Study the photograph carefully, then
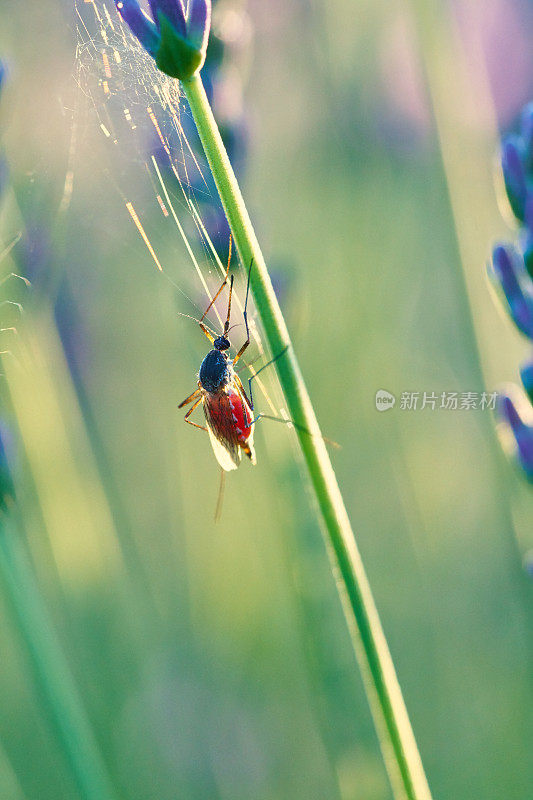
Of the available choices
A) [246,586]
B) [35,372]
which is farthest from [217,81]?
[246,586]

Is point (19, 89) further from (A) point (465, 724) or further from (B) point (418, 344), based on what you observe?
(A) point (465, 724)

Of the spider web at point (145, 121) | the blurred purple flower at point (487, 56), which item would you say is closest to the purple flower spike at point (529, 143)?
the spider web at point (145, 121)

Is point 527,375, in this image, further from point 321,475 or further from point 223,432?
point 223,432

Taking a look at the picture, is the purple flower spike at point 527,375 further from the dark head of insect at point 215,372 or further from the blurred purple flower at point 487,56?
the blurred purple flower at point 487,56

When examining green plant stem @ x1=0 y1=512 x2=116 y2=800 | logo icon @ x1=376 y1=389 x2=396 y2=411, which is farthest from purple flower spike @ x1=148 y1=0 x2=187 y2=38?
logo icon @ x1=376 y1=389 x2=396 y2=411


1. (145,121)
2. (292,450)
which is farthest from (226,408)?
(145,121)

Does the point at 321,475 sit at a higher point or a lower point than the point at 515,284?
lower

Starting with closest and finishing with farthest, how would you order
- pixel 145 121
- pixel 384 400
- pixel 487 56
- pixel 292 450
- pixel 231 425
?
pixel 145 121
pixel 231 425
pixel 292 450
pixel 384 400
pixel 487 56
